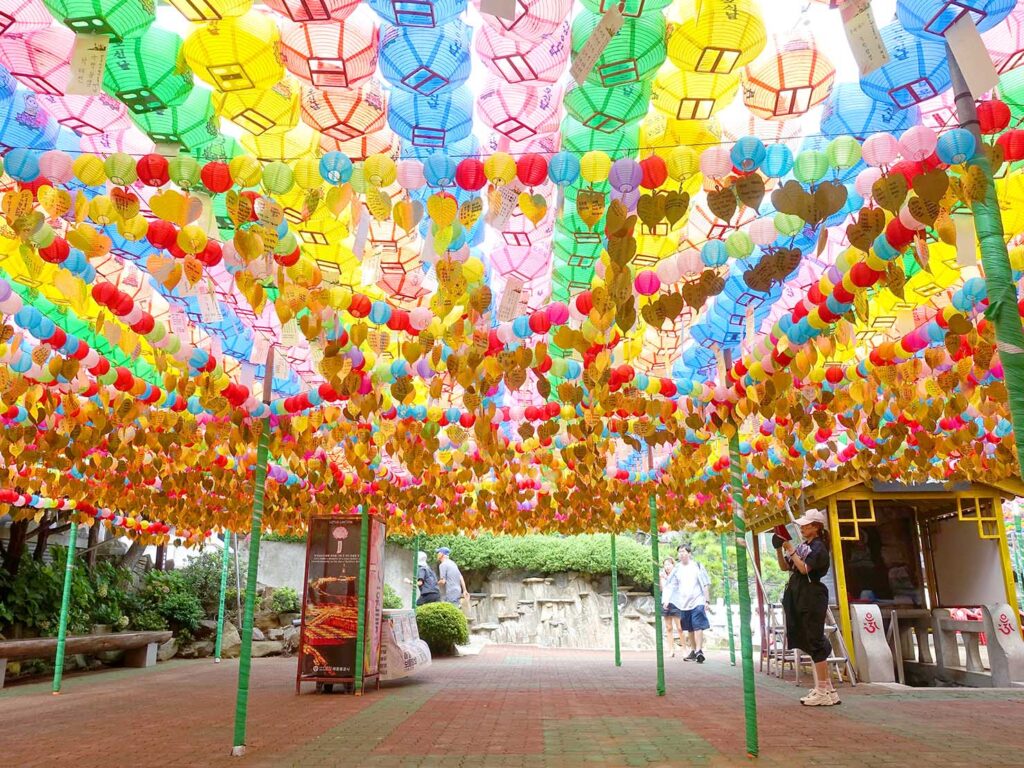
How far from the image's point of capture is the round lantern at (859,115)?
3.30 metres

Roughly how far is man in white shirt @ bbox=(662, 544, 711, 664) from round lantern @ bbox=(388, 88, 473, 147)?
10790 mm

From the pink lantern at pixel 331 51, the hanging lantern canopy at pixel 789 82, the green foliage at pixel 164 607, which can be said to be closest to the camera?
the pink lantern at pixel 331 51

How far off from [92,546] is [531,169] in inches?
600

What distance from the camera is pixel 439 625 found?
13.7m

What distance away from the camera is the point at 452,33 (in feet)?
9.79

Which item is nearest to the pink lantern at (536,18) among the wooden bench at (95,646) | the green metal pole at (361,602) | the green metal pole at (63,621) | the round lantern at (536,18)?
the round lantern at (536,18)

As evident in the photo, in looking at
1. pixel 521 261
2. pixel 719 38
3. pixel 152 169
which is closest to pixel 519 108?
pixel 719 38

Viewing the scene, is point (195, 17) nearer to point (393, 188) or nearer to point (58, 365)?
point (393, 188)

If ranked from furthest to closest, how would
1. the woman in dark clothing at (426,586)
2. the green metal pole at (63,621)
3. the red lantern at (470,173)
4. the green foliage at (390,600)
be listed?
1. the green foliage at (390,600)
2. the woman in dark clothing at (426,586)
3. the green metal pole at (63,621)
4. the red lantern at (470,173)

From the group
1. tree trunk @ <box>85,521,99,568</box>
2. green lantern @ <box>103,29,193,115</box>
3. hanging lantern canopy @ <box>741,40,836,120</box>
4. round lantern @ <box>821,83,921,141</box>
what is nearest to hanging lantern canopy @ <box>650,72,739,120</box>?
hanging lantern canopy @ <box>741,40,836,120</box>

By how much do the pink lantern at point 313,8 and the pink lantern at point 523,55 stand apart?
553mm

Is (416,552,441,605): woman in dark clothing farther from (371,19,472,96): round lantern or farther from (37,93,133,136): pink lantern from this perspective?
(371,19,472,96): round lantern

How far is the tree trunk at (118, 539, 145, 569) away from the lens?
656 inches

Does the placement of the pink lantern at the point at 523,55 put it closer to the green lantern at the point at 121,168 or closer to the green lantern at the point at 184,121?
the green lantern at the point at 184,121
